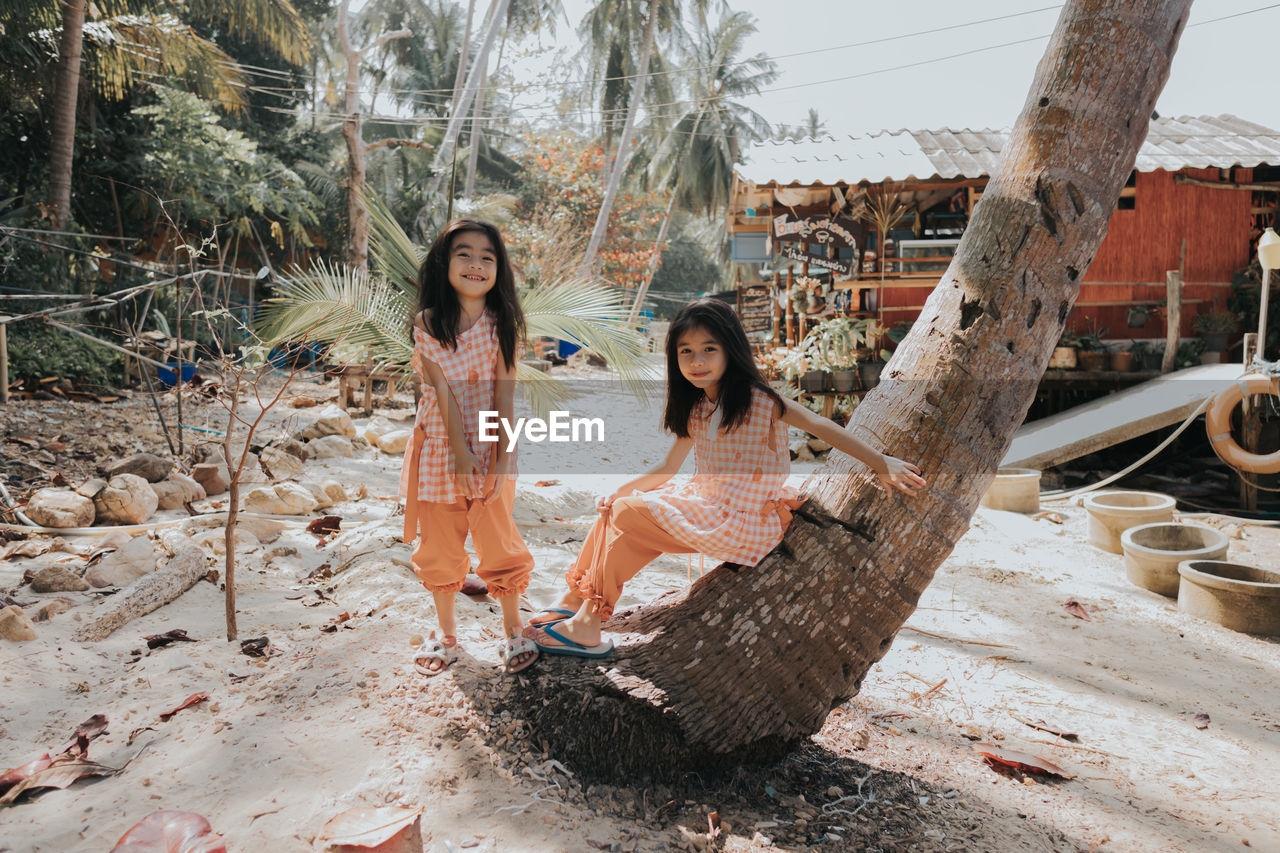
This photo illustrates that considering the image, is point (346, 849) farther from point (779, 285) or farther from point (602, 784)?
point (779, 285)

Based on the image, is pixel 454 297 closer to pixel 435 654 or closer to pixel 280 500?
pixel 435 654

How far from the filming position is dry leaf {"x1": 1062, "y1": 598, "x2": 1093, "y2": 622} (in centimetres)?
465

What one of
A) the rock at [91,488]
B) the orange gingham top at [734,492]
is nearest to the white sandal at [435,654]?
the orange gingham top at [734,492]

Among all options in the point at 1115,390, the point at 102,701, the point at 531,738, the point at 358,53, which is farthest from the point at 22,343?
the point at 1115,390

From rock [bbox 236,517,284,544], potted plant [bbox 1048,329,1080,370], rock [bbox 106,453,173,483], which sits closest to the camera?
rock [bbox 236,517,284,544]

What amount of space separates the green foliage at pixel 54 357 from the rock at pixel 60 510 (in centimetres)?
612

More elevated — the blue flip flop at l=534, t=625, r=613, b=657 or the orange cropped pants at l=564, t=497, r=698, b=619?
the orange cropped pants at l=564, t=497, r=698, b=619

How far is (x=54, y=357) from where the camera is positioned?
32.2ft

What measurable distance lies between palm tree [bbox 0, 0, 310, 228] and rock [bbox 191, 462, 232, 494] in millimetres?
6829

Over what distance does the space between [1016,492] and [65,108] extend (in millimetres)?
12873

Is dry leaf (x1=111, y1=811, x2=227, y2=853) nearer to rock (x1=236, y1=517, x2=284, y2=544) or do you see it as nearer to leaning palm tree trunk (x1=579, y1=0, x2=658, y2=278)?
rock (x1=236, y1=517, x2=284, y2=544)

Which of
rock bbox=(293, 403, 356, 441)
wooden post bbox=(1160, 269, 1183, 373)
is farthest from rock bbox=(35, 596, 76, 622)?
wooden post bbox=(1160, 269, 1183, 373)

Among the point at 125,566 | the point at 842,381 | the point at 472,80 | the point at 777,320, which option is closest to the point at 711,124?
the point at 472,80

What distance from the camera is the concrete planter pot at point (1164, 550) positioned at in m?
5.13
